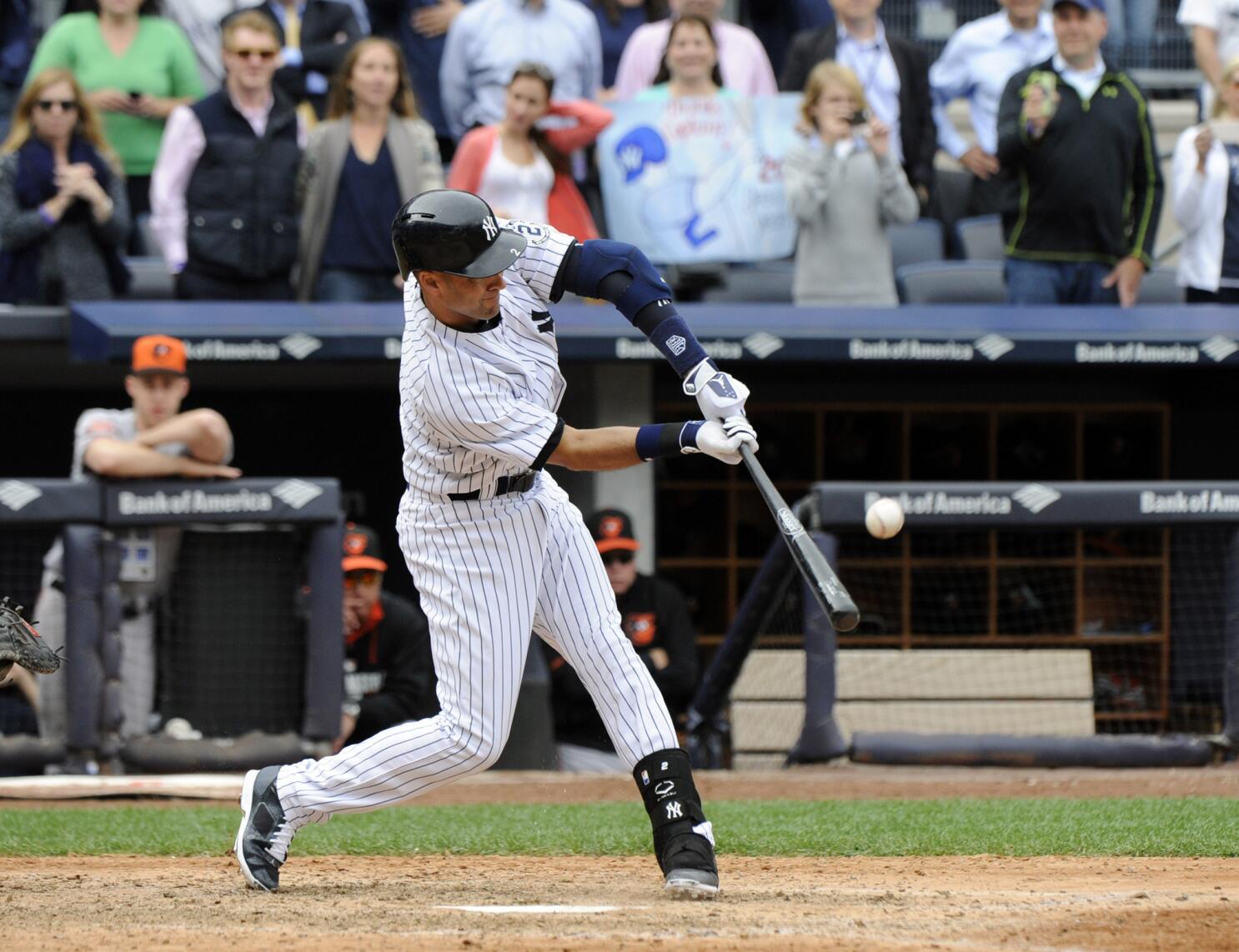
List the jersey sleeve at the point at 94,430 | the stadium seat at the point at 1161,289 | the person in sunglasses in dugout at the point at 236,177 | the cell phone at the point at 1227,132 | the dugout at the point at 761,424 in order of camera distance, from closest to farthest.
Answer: the jersey sleeve at the point at 94,430 → the person in sunglasses in dugout at the point at 236,177 → the cell phone at the point at 1227,132 → the dugout at the point at 761,424 → the stadium seat at the point at 1161,289

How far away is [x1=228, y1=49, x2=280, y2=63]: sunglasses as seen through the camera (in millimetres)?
7254

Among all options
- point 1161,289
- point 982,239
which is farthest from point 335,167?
point 1161,289

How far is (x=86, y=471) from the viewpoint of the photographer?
256 inches

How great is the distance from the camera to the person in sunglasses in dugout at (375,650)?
667 cm

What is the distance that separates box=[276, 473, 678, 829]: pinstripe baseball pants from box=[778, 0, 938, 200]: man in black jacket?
15.9ft

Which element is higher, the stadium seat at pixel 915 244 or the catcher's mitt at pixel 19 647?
the stadium seat at pixel 915 244

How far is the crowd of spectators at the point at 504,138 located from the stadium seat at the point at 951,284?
0.43m

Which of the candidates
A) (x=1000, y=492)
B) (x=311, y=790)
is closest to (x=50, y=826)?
(x=311, y=790)

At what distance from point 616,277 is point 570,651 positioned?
775 mm

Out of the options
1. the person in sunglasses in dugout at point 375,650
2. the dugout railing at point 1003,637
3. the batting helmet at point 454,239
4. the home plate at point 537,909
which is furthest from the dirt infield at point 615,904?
the dugout railing at point 1003,637

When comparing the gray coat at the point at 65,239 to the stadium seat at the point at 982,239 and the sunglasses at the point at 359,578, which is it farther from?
the stadium seat at the point at 982,239

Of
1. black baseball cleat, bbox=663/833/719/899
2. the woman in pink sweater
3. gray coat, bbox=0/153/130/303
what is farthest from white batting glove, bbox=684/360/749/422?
gray coat, bbox=0/153/130/303

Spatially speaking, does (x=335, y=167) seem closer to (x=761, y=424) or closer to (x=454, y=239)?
(x=761, y=424)

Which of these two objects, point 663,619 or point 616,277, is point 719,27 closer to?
point 663,619
